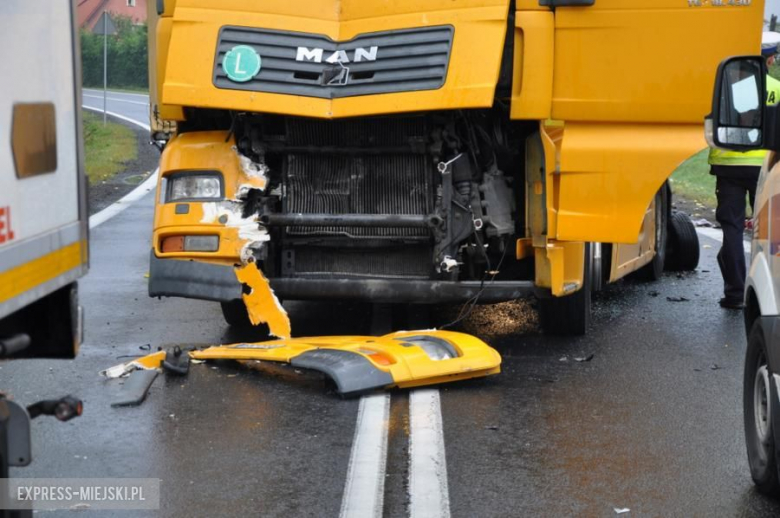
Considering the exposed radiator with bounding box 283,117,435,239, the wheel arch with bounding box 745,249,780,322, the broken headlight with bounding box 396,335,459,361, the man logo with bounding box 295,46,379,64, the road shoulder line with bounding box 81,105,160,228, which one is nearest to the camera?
the wheel arch with bounding box 745,249,780,322

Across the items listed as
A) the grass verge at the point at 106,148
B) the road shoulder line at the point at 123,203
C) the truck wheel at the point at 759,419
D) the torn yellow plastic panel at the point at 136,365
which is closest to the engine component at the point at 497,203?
the torn yellow plastic panel at the point at 136,365

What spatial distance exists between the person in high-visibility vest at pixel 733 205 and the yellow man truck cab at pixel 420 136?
191cm

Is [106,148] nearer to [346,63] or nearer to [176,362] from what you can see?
[346,63]

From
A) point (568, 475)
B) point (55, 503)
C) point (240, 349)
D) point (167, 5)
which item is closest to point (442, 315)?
point (240, 349)

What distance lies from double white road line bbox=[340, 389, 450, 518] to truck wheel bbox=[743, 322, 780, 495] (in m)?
1.25

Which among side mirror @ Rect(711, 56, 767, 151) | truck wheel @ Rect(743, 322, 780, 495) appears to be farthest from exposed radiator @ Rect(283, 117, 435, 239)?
side mirror @ Rect(711, 56, 767, 151)

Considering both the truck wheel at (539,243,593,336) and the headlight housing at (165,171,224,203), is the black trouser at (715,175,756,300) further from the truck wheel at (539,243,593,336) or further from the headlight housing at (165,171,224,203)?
the headlight housing at (165,171,224,203)

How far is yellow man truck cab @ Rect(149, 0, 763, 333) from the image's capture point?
7195mm

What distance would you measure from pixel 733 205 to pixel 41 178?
7.01m

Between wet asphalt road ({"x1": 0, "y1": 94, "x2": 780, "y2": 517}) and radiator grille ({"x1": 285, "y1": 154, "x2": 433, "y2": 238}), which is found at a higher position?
radiator grille ({"x1": 285, "y1": 154, "x2": 433, "y2": 238})

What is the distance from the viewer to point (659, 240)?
424 inches

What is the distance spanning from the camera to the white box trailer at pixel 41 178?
328 cm

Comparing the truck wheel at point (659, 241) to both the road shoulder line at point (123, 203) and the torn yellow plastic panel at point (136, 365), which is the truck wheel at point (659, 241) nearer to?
the torn yellow plastic panel at point (136, 365)

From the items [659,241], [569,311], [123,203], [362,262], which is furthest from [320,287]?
[123,203]
